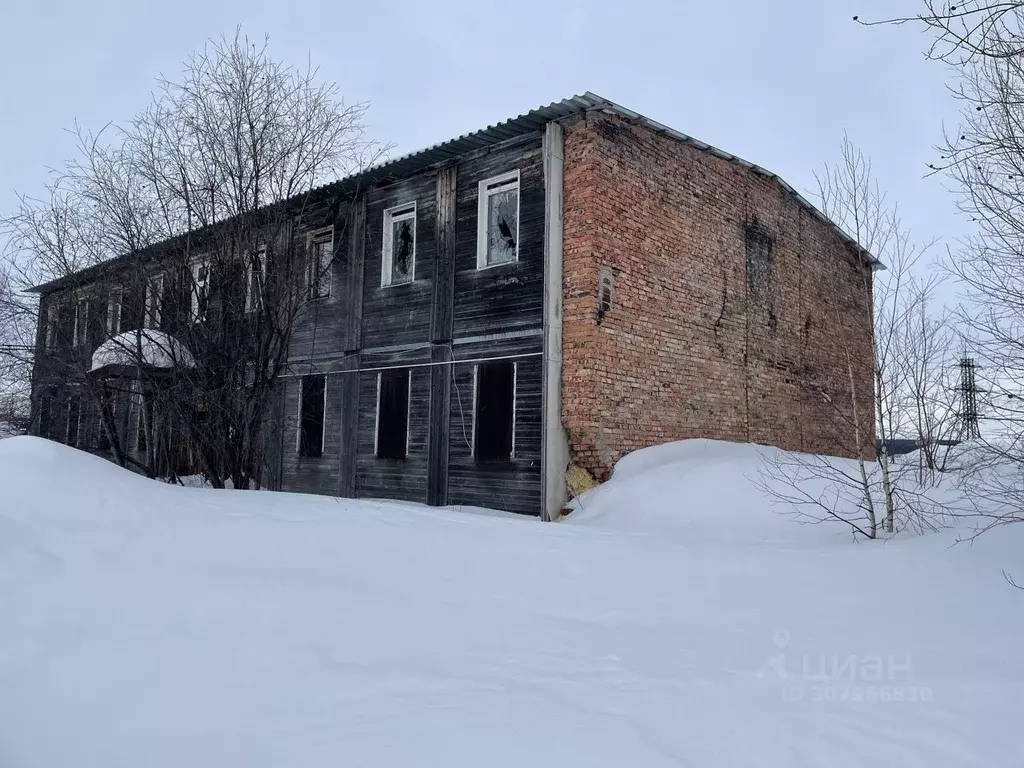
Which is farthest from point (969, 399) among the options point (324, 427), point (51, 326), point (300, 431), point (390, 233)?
point (51, 326)

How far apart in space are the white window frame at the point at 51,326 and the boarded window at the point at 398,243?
5533 millimetres

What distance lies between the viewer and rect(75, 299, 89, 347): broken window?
12.0 meters

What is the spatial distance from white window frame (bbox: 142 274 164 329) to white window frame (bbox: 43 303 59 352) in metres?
1.73

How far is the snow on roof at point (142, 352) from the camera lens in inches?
449

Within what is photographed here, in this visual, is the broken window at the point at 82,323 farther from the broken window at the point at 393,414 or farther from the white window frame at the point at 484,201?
the white window frame at the point at 484,201

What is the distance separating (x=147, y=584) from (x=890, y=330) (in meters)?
7.16

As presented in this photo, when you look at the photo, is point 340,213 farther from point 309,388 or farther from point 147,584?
point 147,584

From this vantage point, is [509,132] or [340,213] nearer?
[509,132]

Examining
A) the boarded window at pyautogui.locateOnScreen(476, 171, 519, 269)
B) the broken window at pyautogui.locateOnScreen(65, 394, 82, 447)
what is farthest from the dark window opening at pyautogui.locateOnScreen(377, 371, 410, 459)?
the broken window at pyautogui.locateOnScreen(65, 394, 82, 447)

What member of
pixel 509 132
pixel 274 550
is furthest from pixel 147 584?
pixel 509 132

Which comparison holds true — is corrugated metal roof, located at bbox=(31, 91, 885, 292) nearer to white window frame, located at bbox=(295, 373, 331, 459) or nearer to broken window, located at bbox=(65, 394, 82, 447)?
broken window, located at bbox=(65, 394, 82, 447)

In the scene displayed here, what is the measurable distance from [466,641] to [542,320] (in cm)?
679

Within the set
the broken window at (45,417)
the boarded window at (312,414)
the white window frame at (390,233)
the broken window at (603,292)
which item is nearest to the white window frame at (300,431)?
the boarded window at (312,414)

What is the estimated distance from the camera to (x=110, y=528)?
235 inches
